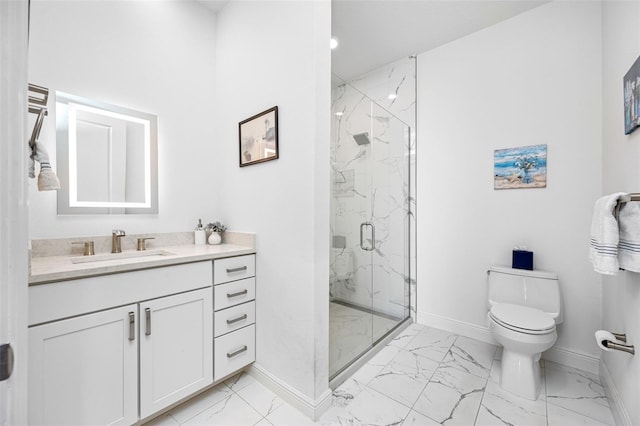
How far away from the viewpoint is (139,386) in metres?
1.33

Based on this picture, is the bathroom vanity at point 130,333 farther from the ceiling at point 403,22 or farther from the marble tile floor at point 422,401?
the ceiling at point 403,22

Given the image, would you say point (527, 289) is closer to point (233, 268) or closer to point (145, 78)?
point (233, 268)

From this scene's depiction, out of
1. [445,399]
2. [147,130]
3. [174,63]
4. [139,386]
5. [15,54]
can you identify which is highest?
[174,63]

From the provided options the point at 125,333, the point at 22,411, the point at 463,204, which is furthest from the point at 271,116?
the point at 463,204

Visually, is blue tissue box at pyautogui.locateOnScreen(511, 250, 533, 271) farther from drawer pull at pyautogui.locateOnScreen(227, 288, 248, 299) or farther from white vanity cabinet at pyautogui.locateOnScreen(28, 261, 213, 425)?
white vanity cabinet at pyautogui.locateOnScreen(28, 261, 213, 425)

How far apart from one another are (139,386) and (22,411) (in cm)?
103

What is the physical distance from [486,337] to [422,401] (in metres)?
1.06

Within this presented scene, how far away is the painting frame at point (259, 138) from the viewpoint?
5.57 feet

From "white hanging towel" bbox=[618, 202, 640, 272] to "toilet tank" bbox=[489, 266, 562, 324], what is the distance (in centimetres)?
81

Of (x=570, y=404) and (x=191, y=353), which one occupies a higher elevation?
(x=191, y=353)

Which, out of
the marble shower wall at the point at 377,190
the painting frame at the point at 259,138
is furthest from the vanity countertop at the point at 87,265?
the marble shower wall at the point at 377,190

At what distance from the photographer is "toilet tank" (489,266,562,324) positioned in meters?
1.89

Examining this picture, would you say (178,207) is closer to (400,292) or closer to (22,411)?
(22,411)

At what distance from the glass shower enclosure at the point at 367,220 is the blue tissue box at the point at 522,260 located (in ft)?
3.04
